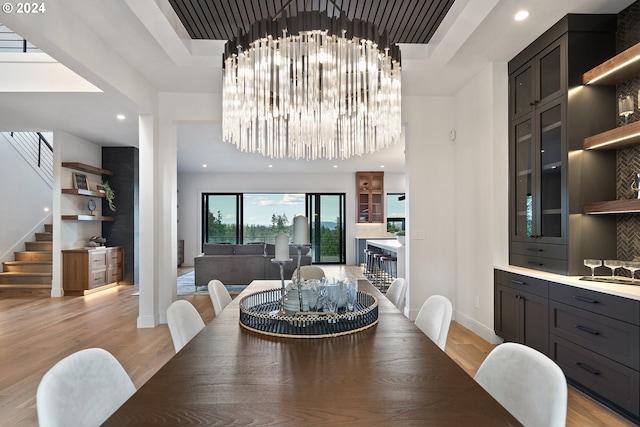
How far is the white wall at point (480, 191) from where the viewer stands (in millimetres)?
3695

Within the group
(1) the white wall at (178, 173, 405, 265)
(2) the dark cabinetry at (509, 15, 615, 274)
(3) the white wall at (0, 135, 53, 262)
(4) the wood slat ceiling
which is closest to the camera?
(2) the dark cabinetry at (509, 15, 615, 274)

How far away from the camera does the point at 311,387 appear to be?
111 cm

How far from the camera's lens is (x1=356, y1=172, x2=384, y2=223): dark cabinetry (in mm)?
10883

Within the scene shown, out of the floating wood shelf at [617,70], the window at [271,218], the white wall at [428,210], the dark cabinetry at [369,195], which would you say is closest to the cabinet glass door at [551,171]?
the floating wood shelf at [617,70]

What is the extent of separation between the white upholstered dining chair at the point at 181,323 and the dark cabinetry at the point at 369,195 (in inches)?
359

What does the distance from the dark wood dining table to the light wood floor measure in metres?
1.60

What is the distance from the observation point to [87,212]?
23.6 feet

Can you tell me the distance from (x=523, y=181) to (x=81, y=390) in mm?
3510

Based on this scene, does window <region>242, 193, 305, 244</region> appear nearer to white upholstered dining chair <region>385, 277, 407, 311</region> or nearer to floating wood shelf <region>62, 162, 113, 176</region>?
floating wood shelf <region>62, 162, 113, 176</region>

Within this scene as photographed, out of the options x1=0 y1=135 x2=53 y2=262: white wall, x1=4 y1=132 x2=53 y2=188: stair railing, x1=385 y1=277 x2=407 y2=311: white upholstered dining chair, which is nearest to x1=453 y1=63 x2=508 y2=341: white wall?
x1=385 y1=277 x2=407 y2=311: white upholstered dining chair

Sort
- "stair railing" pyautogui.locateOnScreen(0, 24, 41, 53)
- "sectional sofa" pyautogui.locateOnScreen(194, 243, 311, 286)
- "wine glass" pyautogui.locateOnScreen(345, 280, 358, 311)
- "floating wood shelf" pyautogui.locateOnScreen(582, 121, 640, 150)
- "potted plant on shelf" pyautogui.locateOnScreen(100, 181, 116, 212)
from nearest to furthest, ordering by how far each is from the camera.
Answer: "wine glass" pyautogui.locateOnScreen(345, 280, 358, 311), "floating wood shelf" pyautogui.locateOnScreen(582, 121, 640, 150), "stair railing" pyautogui.locateOnScreen(0, 24, 41, 53), "sectional sofa" pyautogui.locateOnScreen(194, 243, 311, 286), "potted plant on shelf" pyautogui.locateOnScreen(100, 181, 116, 212)

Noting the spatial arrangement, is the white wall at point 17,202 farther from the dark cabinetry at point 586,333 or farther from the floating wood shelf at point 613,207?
the floating wood shelf at point 613,207

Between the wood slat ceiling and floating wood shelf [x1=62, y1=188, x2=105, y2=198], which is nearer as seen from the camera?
the wood slat ceiling

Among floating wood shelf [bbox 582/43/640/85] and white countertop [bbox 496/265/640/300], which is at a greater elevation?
floating wood shelf [bbox 582/43/640/85]
